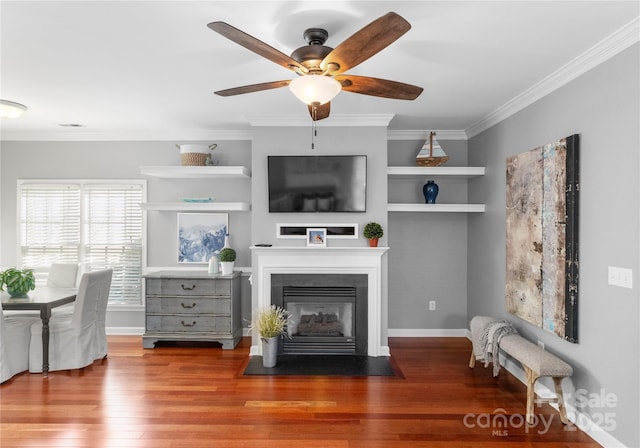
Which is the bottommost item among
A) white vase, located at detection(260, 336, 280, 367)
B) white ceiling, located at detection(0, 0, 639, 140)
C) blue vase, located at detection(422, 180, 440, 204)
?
white vase, located at detection(260, 336, 280, 367)

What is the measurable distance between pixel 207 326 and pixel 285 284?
108 cm

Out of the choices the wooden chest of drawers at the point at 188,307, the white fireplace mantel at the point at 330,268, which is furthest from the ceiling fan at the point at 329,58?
the wooden chest of drawers at the point at 188,307

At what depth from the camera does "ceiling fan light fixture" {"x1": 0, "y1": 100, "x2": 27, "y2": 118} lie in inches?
141

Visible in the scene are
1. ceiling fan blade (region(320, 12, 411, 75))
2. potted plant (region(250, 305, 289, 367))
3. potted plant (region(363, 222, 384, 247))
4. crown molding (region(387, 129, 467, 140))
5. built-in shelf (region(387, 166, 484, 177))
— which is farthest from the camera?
crown molding (region(387, 129, 467, 140))

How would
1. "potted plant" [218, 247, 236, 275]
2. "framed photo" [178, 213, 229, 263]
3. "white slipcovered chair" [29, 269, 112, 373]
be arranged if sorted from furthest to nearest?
1. "framed photo" [178, 213, 229, 263]
2. "potted plant" [218, 247, 236, 275]
3. "white slipcovered chair" [29, 269, 112, 373]

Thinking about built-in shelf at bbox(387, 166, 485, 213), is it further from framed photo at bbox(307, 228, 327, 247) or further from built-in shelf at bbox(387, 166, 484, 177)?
framed photo at bbox(307, 228, 327, 247)

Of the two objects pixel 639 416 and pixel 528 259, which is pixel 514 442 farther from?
pixel 528 259

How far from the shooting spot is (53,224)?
5023mm

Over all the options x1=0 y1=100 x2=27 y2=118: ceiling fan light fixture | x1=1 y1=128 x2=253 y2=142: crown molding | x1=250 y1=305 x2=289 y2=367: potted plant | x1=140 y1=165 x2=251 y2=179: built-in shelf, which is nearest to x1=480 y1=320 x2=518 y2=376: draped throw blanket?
x1=250 y1=305 x2=289 y2=367: potted plant

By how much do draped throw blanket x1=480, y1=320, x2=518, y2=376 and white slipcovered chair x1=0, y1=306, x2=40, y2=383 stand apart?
4.26m

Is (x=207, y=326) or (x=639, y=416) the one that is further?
(x=207, y=326)

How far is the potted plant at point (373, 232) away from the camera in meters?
4.09

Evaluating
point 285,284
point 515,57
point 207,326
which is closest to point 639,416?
point 515,57

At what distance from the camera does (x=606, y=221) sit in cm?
249
